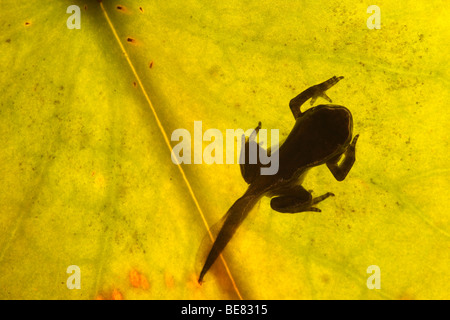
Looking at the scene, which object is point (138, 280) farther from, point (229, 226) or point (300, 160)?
point (300, 160)

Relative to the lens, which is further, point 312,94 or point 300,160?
point 300,160

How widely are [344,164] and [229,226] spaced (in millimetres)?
514

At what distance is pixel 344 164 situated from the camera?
1.38m

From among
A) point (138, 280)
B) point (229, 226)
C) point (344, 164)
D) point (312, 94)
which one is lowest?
point (138, 280)

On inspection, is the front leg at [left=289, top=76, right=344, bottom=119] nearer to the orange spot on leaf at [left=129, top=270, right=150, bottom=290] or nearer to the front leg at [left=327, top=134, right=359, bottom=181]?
the front leg at [left=327, top=134, right=359, bottom=181]

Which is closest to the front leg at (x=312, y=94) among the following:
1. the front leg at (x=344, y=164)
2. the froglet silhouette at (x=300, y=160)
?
the froglet silhouette at (x=300, y=160)

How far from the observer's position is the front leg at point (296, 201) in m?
1.36

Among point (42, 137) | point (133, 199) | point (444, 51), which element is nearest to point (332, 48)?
point (444, 51)

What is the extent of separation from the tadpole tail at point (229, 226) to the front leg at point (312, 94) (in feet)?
1.23

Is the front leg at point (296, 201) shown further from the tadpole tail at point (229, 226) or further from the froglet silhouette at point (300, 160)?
the tadpole tail at point (229, 226)

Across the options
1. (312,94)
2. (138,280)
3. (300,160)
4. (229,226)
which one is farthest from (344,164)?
(138,280)

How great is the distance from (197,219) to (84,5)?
85 cm

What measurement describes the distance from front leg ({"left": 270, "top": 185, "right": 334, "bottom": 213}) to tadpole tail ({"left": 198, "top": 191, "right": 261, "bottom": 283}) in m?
0.13

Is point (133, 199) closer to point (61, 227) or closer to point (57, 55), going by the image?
point (61, 227)
